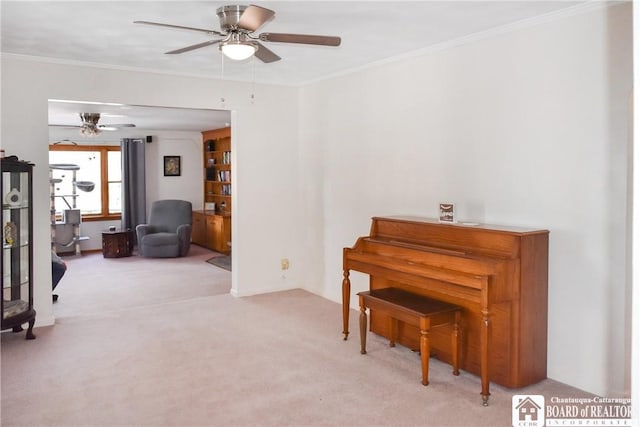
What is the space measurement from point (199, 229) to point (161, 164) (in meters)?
1.43

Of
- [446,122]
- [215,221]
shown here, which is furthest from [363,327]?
[215,221]

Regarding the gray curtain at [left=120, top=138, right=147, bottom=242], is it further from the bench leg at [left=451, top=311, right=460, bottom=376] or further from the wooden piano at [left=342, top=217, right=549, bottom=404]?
the bench leg at [left=451, top=311, right=460, bottom=376]

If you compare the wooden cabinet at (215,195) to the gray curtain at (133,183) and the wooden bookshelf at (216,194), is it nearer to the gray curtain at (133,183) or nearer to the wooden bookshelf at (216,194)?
the wooden bookshelf at (216,194)

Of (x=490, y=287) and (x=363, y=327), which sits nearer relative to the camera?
(x=490, y=287)

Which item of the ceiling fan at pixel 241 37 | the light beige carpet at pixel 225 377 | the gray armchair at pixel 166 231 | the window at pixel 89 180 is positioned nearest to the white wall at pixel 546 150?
the light beige carpet at pixel 225 377

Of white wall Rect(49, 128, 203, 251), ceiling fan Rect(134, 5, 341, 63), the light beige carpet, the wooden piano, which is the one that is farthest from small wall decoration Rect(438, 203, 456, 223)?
white wall Rect(49, 128, 203, 251)

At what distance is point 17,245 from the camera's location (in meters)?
4.19

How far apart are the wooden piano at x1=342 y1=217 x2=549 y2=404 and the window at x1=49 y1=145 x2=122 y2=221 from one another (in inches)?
283

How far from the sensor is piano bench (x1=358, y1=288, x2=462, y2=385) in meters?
3.31

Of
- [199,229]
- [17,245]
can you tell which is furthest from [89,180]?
[17,245]

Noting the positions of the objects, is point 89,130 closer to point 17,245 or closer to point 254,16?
point 17,245

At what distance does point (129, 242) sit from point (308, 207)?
424cm

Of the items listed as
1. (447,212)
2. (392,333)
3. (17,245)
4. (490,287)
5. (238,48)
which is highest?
(238,48)

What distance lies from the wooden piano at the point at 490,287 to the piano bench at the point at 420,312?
0.14 metres
